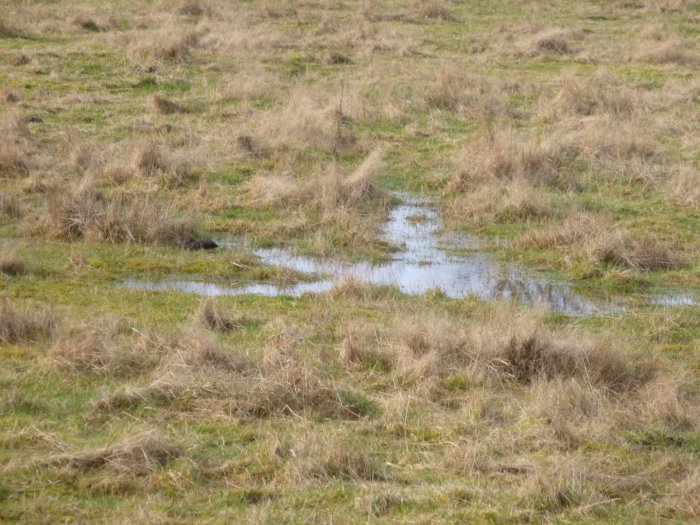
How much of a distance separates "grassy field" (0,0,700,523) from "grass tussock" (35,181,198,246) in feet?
0.12

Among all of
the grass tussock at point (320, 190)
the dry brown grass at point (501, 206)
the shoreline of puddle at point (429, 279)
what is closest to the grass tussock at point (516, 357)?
the shoreline of puddle at point (429, 279)

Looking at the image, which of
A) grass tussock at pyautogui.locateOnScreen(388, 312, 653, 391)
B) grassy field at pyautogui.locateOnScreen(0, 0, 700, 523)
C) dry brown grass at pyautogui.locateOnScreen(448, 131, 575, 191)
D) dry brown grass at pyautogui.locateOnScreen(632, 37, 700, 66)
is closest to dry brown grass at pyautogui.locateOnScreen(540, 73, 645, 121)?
grassy field at pyautogui.locateOnScreen(0, 0, 700, 523)

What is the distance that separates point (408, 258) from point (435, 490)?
248 inches

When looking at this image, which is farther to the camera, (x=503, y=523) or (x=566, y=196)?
(x=566, y=196)

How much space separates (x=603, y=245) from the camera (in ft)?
42.4

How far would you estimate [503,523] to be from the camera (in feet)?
22.2

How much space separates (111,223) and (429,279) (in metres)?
3.70

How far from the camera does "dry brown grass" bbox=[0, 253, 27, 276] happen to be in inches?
450

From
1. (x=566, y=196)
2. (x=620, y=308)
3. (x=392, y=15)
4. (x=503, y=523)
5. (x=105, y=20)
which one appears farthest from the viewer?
(x=392, y=15)

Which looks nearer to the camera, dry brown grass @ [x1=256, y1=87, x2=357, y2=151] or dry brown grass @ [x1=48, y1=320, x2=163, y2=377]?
dry brown grass @ [x1=48, y1=320, x2=163, y2=377]

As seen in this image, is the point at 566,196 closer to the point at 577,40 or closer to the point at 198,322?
the point at 198,322

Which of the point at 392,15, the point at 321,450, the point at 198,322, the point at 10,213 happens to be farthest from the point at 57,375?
the point at 392,15

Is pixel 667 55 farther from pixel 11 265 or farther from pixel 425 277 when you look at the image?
pixel 11 265

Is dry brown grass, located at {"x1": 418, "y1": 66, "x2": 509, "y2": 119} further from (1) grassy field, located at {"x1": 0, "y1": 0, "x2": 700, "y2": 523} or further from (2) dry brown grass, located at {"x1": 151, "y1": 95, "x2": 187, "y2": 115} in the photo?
(2) dry brown grass, located at {"x1": 151, "y1": 95, "x2": 187, "y2": 115}
